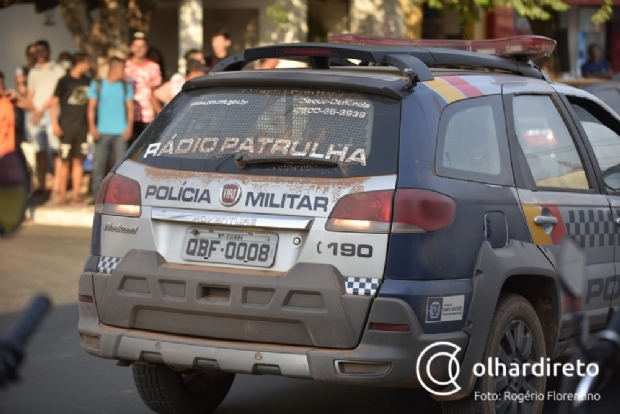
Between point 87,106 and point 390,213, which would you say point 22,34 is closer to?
point 87,106

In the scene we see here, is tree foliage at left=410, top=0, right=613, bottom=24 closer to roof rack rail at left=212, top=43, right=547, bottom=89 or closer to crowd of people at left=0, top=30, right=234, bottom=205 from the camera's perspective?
crowd of people at left=0, top=30, right=234, bottom=205

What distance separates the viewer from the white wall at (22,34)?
2206 cm

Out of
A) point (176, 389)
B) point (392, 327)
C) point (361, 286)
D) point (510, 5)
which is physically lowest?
point (176, 389)

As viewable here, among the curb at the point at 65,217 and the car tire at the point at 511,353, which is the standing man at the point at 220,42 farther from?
the car tire at the point at 511,353

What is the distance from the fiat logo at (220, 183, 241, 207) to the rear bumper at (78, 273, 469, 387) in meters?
0.56

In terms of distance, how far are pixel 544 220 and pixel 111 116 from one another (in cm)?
969

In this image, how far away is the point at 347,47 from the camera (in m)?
5.26

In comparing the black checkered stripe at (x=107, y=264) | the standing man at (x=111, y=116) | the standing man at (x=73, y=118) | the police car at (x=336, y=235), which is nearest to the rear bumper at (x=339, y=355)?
the police car at (x=336, y=235)

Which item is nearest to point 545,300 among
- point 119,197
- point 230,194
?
point 230,194

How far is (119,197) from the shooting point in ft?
16.7

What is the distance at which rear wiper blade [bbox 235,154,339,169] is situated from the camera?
471cm

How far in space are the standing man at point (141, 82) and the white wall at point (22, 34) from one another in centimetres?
764

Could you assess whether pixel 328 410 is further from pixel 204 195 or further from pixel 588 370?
pixel 588 370

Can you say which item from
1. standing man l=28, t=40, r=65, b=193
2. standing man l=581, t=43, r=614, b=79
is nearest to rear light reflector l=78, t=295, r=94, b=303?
standing man l=28, t=40, r=65, b=193
